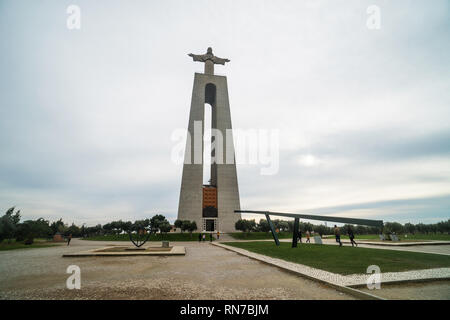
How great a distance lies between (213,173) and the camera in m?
51.3

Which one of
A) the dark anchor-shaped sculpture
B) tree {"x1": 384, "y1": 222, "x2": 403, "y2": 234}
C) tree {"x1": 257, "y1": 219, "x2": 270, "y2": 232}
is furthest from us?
tree {"x1": 384, "y1": 222, "x2": 403, "y2": 234}

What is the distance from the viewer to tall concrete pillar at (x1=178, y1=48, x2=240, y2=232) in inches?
1745

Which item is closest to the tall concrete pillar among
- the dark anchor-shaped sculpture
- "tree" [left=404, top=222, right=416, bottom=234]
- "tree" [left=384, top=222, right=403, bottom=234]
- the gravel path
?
the dark anchor-shaped sculpture

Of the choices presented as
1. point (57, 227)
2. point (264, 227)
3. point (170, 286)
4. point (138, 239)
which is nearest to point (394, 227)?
point (264, 227)

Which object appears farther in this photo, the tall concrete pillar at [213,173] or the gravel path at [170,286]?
the tall concrete pillar at [213,173]

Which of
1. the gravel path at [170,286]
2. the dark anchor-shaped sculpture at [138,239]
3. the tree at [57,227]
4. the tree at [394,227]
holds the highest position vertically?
the gravel path at [170,286]

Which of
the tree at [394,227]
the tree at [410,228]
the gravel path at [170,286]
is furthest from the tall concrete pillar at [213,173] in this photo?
the tree at [410,228]

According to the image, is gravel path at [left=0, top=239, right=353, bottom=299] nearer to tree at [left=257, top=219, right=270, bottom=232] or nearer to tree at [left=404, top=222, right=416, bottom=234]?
tree at [left=257, top=219, right=270, bottom=232]

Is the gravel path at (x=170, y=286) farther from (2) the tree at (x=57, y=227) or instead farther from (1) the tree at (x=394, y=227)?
(2) the tree at (x=57, y=227)

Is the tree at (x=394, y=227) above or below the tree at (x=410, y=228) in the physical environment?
above

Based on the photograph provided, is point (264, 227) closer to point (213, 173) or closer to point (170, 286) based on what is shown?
point (213, 173)

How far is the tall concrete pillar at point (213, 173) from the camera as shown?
44.3 m

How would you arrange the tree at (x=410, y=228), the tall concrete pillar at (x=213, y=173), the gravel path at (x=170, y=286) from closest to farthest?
1. the gravel path at (x=170, y=286)
2. the tall concrete pillar at (x=213, y=173)
3. the tree at (x=410, y=228)
